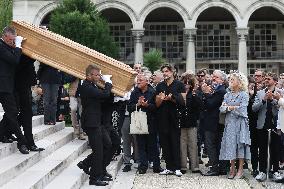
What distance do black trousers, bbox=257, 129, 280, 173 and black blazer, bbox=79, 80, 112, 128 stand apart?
3.65 metres

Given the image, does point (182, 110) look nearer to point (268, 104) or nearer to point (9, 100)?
point (268, 104)

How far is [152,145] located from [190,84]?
1.49 meters

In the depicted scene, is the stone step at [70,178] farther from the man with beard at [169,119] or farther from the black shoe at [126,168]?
the man with beard at [169,119]

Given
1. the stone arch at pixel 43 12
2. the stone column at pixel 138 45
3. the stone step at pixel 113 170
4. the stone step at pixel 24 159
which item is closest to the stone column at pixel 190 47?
the stone column at pixel 138 45

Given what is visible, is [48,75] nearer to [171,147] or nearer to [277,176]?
[171,147]

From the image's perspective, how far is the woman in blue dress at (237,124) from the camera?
10242 millimetres

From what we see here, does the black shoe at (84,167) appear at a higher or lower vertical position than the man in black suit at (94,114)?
lower

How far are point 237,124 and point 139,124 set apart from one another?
193 centimetres

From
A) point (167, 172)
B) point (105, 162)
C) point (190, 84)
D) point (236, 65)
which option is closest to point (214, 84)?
Answer: point (190, 84)

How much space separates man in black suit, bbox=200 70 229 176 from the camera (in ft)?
35.3

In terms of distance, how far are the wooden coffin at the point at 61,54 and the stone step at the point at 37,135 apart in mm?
1548

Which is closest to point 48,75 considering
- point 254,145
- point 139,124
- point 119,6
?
point 139,124

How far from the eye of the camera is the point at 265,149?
10492 millimetres

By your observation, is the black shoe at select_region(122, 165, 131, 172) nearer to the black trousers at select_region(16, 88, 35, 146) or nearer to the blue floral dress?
the blue floral dress
